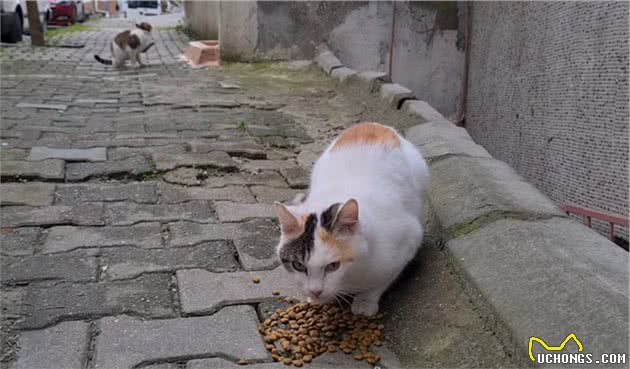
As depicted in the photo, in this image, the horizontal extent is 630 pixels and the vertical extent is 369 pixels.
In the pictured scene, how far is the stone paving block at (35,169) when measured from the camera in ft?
12.1

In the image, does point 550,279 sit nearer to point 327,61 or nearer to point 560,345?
point 560,345

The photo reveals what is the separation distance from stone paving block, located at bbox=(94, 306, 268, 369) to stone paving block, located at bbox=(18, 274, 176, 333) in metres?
0.08

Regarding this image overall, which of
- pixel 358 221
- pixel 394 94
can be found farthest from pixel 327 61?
pixel 358 221

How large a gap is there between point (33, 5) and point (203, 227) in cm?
1085

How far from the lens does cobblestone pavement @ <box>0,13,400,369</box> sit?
211 cm

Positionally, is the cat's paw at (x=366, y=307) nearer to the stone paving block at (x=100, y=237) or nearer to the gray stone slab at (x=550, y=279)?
the gray stone slab at (x=550, y=279)

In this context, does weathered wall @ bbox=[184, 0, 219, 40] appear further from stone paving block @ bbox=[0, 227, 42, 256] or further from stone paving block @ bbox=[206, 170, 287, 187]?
stone paving block @ bbox=[0, 227, 42, 256]

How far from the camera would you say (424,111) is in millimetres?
4758

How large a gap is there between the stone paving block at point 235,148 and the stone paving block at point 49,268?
1854 millimetres

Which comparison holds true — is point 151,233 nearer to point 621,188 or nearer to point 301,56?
point 621,188

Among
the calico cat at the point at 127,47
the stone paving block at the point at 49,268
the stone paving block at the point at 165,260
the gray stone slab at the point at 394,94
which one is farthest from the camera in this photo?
the calico cat at the point at 127,47

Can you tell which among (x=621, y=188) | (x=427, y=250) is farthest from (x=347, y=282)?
(x=621, y=188)

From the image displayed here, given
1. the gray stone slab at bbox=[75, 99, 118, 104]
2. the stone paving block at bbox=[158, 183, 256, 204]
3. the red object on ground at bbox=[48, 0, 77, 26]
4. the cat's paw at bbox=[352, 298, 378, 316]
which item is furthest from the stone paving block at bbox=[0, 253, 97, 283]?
the red object on ground at bbox=[48, 0, 77, 26]

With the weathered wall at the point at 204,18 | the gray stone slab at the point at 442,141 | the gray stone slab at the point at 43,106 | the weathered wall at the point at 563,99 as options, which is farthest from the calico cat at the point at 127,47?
the gray stone slab at the point at 442,141
